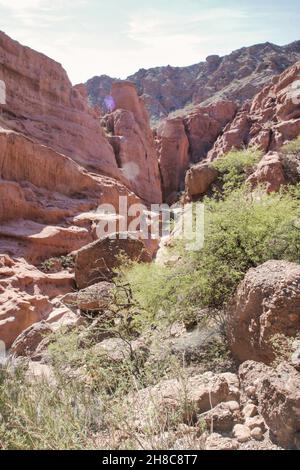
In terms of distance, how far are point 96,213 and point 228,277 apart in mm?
15240

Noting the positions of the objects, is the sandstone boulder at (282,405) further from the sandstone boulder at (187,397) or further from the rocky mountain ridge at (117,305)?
the sandstone boulder at (187,397)

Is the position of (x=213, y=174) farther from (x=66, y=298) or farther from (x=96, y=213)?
(x=66, y=298)

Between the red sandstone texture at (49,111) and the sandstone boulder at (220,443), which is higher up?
the red sandstone texture at (49,111)

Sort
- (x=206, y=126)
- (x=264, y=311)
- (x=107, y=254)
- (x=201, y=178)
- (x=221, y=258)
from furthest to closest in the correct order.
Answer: (x=206, y=126) → (x=201, y=178) → (x=107, y=254) → (x=221, y=258) → (x=264, y=311)

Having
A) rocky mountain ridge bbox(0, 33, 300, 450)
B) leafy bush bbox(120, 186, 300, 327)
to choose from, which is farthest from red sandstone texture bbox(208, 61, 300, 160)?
leafy bush bbox(120, 186, 300, 327)

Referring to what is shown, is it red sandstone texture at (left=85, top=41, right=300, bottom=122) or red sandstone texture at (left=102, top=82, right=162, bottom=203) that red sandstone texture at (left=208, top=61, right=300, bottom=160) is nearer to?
red sandstone texture at (left=102, top=82, right=162, bottom=203)

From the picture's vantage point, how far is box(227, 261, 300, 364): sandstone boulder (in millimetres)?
4645

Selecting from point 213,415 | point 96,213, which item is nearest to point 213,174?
point 96,213

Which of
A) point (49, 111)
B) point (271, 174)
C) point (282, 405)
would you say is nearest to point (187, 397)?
point (282, 405)

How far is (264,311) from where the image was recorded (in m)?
4.91

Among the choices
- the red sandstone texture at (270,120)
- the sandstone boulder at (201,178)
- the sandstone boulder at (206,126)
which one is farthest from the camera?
the sandstone boulder at (206,126)

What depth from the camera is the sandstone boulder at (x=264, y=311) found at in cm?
464

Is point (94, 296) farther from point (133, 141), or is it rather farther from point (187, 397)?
point (133, 141)

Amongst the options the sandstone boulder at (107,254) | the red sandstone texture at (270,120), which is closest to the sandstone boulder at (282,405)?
the sandstone boulder at (107,254)
